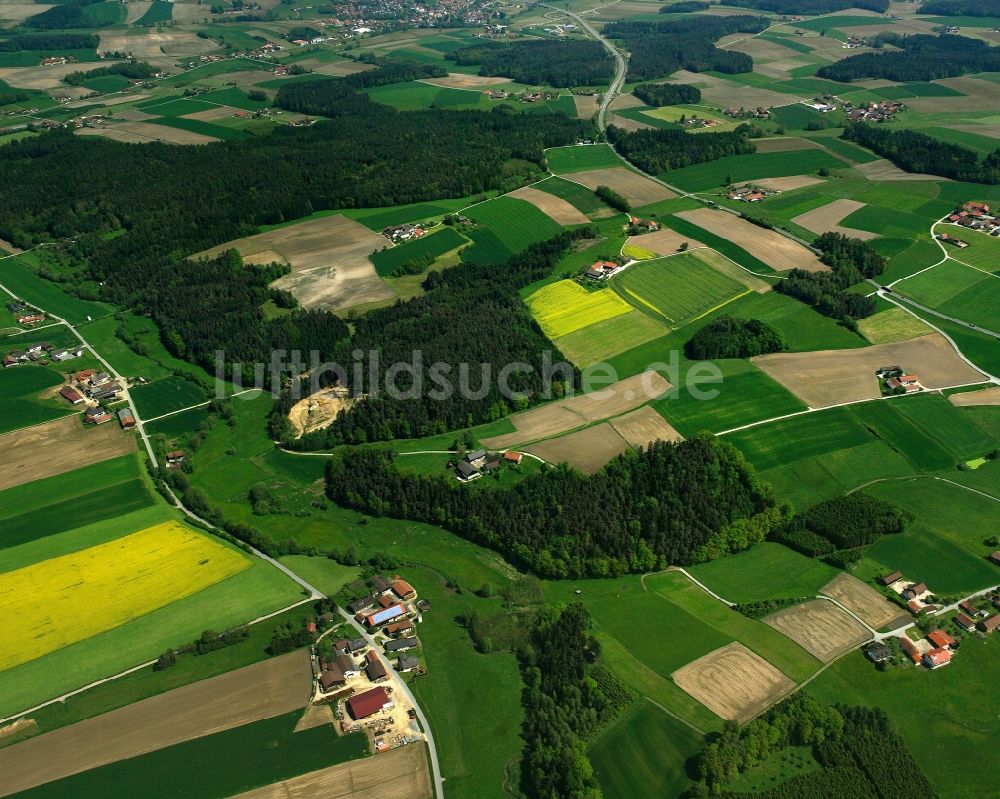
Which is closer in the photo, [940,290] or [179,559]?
[179,559]

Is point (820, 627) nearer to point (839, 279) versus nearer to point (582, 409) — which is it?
point (582, 409)

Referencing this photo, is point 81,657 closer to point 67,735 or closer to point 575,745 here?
point 67,735

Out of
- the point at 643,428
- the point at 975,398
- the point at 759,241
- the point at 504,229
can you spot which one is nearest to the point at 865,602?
the point at 643,428

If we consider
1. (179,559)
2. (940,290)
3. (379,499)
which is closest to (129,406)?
(179,559)

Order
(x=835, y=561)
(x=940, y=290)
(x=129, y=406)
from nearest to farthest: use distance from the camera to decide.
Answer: (x=835, y=561) < (x=129, y=406) < (x=940, y=290)

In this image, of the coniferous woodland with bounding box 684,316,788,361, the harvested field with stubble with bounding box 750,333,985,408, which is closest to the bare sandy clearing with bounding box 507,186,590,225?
the coniferous woodland with bounding box 684,316,788,361

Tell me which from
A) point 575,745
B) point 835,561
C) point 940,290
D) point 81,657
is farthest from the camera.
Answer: point 940,290
